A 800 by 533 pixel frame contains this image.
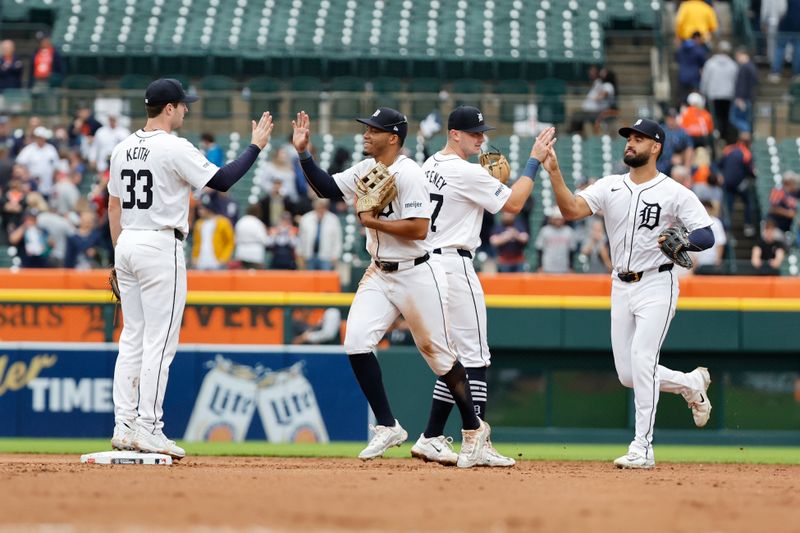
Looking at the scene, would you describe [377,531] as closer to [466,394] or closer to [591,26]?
[466,394]

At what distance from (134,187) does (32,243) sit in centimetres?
825

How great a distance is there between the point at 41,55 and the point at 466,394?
14403 millimetres

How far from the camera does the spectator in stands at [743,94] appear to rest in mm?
19172

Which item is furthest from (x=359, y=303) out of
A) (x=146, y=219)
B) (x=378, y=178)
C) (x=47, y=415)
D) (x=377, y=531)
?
(x=47, y=415)

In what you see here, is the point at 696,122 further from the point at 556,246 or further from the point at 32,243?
the point at 32,243

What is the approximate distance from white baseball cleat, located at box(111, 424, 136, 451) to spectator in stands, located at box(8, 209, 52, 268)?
27.0 ft

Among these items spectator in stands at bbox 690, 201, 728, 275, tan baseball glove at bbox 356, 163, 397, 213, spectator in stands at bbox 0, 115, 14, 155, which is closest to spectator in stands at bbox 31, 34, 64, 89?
spectator in stands at bbox 0, 115, 14, 155

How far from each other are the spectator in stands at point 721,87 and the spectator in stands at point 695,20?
1235 mm

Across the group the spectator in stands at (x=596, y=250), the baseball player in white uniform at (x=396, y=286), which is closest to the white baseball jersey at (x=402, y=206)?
the baseball player in white uniform at (x=396, y=286)

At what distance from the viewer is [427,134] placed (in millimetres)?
19078

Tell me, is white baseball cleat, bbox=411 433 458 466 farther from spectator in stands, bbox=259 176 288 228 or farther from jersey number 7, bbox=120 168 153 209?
spectator in stands, bbox=259 176 288 228

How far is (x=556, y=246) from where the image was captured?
16.1 m

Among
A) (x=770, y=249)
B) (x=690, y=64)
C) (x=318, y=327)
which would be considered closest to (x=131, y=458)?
(x=318, y=327)

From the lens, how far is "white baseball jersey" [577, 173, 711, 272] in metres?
9.26
